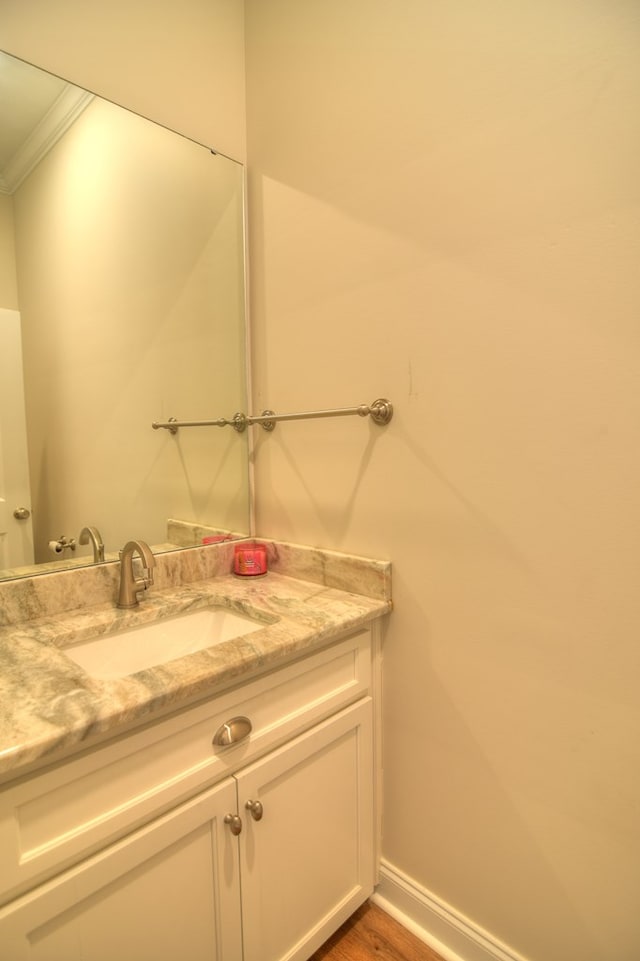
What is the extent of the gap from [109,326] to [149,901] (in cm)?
123

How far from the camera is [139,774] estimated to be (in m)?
0.65

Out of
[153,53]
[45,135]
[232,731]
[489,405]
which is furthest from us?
[153,53]

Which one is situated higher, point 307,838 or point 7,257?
point 7,257

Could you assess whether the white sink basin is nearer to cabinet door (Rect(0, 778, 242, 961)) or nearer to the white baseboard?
cabinet door (Rect(0, 778, 242, 961))

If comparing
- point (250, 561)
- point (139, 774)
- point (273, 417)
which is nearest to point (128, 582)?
point (250, 561)

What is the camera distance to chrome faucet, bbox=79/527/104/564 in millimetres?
1060

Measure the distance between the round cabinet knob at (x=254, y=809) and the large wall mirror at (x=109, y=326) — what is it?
66 cm

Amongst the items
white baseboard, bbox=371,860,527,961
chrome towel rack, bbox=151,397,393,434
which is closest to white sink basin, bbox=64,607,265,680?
chrome towel rack, bbox=151,397,393,434

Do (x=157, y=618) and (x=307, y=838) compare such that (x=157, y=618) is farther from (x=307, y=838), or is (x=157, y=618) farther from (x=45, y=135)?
(x=45, y=135)

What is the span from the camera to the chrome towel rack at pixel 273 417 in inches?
40.5

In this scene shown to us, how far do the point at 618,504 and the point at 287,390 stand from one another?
0.84 meters

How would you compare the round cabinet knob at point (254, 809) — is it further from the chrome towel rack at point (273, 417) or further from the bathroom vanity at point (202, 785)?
the chrome towel rack at point (273, 417)

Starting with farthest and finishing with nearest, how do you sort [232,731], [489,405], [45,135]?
[45,135], [489,405], [232,731]

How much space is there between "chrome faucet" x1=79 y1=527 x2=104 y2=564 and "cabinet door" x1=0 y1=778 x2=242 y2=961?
0.58 meters
